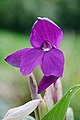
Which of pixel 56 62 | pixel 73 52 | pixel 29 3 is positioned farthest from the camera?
pixel 29 3

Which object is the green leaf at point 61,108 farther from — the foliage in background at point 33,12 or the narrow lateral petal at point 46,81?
the foliage in background at point 33,12

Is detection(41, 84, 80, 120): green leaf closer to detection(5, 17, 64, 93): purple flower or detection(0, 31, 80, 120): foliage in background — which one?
detection(5, 17, 64, 93): purple flower

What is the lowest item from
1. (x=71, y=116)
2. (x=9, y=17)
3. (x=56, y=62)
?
(x=9, y=17)

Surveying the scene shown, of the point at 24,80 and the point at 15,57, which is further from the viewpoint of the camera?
the point at 24,80

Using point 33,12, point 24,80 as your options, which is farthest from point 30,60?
point 33,12

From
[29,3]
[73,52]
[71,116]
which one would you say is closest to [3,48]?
[73,52]

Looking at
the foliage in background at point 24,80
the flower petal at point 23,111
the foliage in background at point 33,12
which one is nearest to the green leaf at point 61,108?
the flower petal at point 23,111

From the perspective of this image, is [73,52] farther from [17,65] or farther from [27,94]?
[17,65]

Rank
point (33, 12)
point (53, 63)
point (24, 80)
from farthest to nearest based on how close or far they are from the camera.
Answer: point (33, 12)
point (24, 80)
point (53, 63)

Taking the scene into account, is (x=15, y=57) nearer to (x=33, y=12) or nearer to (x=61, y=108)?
(x=61, y=108)
